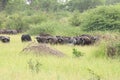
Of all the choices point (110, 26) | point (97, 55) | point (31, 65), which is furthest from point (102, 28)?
point (31, 65)

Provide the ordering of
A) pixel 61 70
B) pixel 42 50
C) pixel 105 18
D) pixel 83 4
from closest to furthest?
1. pixel 61 70
2. pixel 42 50
3. pixel 105 18
4. pixel 83 4

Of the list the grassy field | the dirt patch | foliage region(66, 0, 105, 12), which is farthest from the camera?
foliage region(66, 0, 105, 12)

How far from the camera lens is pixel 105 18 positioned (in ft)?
94.7

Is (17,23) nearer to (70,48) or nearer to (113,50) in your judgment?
(70,48)

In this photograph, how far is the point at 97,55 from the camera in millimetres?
14945

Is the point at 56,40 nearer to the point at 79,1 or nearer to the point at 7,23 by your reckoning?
the point at 7,23

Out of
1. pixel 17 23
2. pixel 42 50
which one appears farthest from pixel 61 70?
pixel 17 23

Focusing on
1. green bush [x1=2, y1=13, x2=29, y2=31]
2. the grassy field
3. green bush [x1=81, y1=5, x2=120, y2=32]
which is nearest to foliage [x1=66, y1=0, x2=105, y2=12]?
green bush [x1=2, y1=13, x2=29, y2=31]

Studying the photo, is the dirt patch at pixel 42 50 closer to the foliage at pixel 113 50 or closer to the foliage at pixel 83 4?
the foliage at pixel 113 50

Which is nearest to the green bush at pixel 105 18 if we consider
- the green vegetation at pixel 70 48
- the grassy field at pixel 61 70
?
the green vegetation at pixel 70 48

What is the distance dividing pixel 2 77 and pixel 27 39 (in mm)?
15594

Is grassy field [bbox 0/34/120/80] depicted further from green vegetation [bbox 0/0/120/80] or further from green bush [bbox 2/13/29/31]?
green bush [bbox 2/13/29/31]

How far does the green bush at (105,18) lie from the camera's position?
94.0ft

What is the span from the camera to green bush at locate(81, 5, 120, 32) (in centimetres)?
2866
